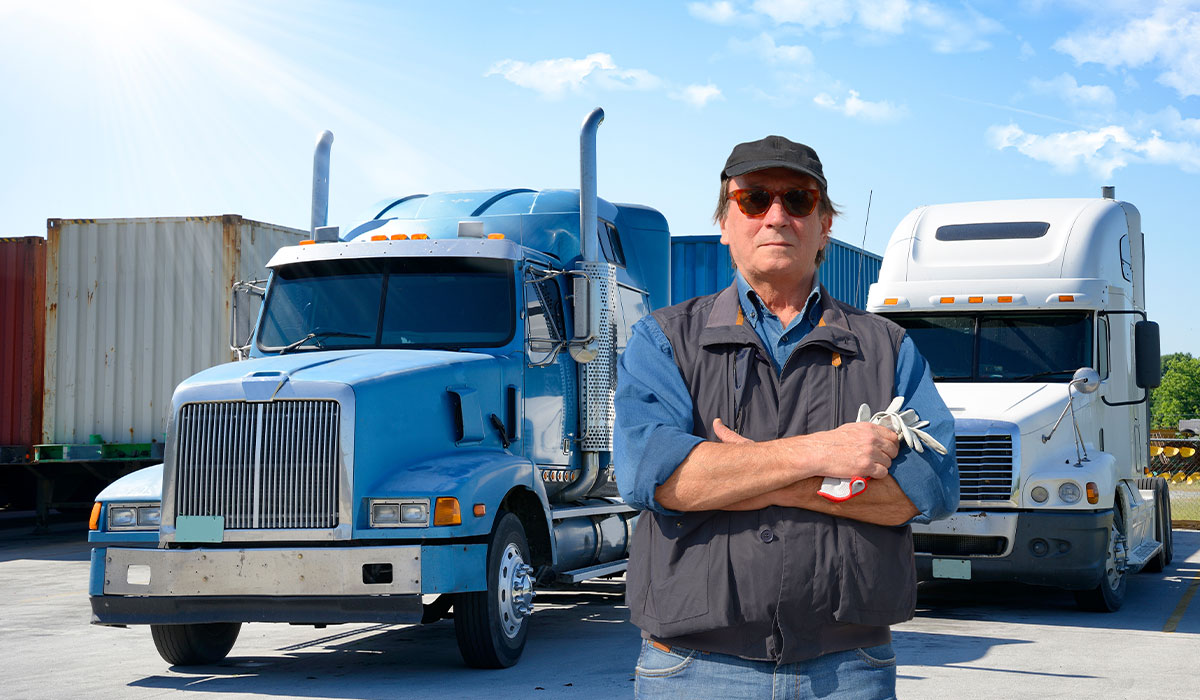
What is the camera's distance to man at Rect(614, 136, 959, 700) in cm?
263

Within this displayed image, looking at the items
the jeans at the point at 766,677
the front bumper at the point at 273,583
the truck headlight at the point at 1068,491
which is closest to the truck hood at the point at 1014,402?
the truck headlight at the point at 1068,491

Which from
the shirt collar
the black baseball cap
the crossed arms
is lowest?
the crossed arms

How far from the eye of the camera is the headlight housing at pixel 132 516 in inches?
297

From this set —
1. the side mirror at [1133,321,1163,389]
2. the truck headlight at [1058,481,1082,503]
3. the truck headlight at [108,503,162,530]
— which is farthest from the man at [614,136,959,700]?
the side mirror at [1133,321,1163,389]

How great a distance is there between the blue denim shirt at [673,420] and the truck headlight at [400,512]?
4.52 m

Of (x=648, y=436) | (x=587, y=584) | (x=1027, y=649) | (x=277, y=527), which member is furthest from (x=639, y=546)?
(x=587, y=584)

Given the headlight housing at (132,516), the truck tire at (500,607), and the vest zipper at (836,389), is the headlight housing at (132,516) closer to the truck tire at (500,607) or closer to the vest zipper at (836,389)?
the truck tire at (500,607)

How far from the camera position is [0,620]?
1058cm

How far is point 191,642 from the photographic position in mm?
8102

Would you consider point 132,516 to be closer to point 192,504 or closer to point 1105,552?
point 192,504

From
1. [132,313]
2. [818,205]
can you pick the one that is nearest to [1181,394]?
[132,313]

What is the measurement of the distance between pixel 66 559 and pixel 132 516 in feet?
30.8

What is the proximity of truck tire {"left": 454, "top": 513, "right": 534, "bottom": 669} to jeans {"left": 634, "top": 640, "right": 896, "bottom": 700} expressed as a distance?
16.6 ft

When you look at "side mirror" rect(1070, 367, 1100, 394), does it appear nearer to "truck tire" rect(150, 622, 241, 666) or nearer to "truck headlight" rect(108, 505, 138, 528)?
"truck tire" rect(150, 622, 241, 666)
